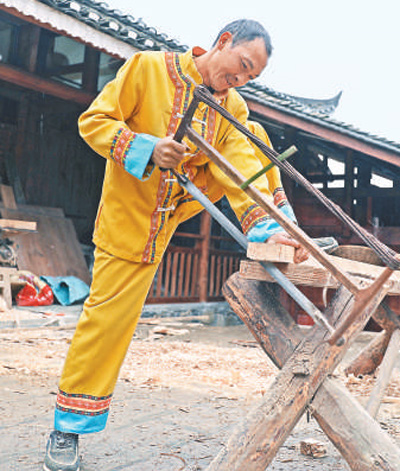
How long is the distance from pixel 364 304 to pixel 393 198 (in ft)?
26.6

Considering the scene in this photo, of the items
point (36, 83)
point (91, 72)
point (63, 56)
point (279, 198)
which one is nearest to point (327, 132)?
point (91, 72)

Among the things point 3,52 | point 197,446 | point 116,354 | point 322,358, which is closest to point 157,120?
point 116,354

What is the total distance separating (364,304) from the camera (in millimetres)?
1371

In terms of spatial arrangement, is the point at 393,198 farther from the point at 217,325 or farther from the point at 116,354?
the point at 116,354

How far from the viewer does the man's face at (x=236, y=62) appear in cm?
198

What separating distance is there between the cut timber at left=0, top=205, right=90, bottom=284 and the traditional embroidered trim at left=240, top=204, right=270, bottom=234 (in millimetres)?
6599

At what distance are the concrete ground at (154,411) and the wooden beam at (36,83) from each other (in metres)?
3.39

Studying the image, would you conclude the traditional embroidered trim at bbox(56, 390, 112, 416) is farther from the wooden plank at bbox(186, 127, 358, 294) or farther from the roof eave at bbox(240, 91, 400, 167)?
the roof eave at bbox(240, 91, 400, 167)

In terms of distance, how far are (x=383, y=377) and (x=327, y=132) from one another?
531cm

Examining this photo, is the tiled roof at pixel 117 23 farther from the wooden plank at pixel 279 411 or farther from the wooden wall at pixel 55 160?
the wooden plank at pixel 279 411

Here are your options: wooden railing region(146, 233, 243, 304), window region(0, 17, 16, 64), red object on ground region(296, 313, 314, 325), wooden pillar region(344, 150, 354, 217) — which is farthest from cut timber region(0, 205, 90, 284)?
wooden pillar region(344, 150, 354, 217)

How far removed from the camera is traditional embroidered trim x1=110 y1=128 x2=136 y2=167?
1.92 m

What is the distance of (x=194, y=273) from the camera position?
30.2ft

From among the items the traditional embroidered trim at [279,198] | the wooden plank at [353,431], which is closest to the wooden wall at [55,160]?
the traditional embroidered trim at [279,198]
